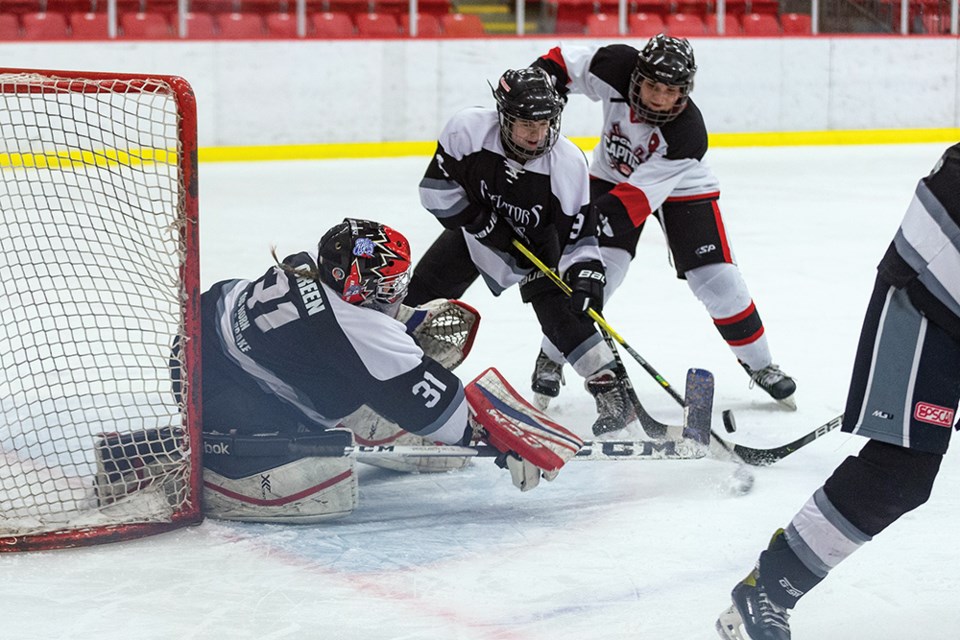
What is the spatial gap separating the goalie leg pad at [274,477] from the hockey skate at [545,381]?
940 mm

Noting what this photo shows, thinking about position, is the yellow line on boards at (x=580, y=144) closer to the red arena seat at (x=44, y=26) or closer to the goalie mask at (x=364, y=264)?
the red arena seat at (x=44, y=26)

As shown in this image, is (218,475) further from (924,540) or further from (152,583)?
(924,540)

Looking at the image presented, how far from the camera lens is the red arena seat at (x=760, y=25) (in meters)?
8.82

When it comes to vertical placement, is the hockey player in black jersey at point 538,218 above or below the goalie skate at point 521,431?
above

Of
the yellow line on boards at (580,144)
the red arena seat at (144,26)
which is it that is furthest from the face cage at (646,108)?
the red arena seat at (144,26)

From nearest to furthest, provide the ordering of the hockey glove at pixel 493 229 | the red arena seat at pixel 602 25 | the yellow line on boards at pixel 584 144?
the hockey glove at pixel 493 229, the yellow line on boards at pixel 584 144, the red arena seat at pixel 602 25

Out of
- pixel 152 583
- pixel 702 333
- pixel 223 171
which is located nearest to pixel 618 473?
pixel 152 583

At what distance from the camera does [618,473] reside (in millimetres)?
2842

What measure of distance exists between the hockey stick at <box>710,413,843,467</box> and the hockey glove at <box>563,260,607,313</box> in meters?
0.42

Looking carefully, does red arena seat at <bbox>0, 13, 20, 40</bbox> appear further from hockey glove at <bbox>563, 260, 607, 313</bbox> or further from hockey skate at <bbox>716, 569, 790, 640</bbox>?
hockey skate at <bbox>716, 569, 790, 640</bbox>

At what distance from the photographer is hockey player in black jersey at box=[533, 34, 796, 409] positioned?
3195 mm

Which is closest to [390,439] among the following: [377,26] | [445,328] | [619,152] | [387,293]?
[445,328]

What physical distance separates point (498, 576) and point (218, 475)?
0.60 m

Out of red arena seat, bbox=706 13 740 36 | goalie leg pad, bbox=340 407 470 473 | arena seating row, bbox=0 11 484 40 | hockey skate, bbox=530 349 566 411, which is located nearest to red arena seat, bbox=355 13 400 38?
arena seating row, bbox=0 11 484 40
